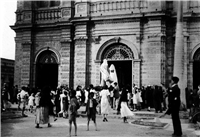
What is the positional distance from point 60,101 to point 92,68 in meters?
6.78

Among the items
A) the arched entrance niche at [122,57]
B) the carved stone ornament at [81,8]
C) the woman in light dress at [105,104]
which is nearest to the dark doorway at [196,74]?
the arched entrance niche at [122,57]

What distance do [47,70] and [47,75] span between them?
0.42 metres

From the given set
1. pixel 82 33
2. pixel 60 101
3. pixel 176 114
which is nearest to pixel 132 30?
pixel 82 33

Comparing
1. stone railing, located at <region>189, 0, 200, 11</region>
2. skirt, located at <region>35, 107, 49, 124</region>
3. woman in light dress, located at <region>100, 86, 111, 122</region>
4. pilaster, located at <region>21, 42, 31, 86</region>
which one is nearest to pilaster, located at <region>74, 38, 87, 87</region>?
pilaster, located at <region>21, 42, 31, 86</region>

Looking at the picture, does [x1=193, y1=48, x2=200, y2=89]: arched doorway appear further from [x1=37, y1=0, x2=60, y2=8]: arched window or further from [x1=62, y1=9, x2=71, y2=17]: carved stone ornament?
[x1=37, y1=0, x2=60, y2=8]: arched window

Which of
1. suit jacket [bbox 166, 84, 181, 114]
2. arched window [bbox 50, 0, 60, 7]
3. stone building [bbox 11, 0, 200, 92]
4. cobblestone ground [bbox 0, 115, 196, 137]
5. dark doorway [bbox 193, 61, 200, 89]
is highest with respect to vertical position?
arched window [bbox 50, 0, 60, 7]

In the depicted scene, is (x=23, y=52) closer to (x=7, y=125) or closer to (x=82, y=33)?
(x=82, y=33)

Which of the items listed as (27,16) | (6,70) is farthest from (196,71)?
(6,70)

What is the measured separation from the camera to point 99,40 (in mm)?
22859

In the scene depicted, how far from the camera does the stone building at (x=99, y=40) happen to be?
68.5 feet

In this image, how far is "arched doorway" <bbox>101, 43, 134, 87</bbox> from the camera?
73.2 ft

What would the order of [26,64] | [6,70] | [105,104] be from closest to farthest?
[105,104] < [26,64] < [6,70]

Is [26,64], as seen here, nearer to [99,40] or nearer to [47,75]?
Result: [47,75]

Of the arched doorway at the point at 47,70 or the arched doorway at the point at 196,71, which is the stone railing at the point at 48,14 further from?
the arched doorway at the point at 196,71
